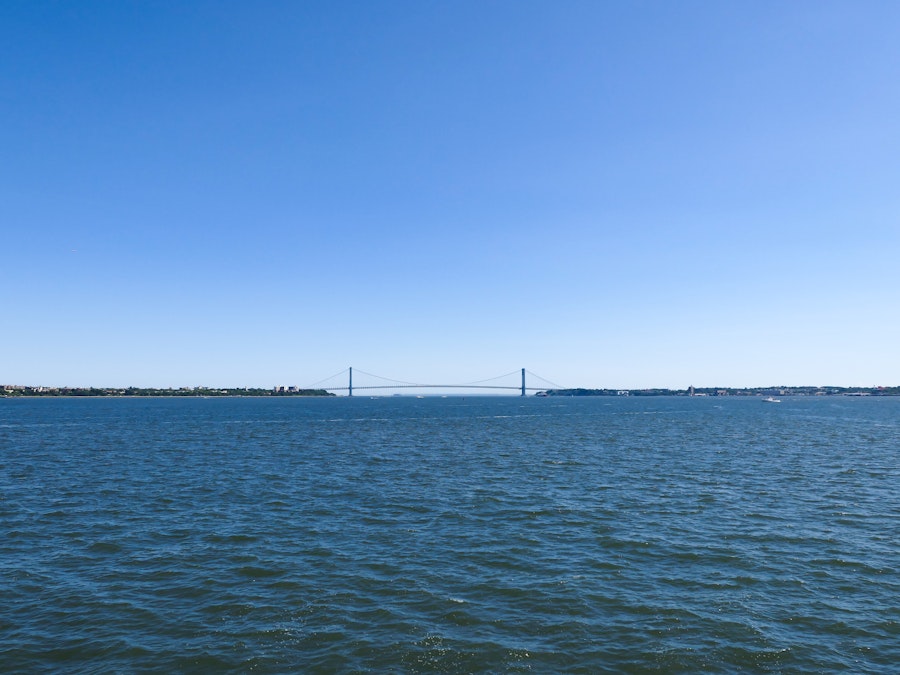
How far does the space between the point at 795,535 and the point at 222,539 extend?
32.3m

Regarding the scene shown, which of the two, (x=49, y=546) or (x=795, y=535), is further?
(x=795, y=535)

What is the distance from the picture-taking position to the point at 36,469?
51938 mm

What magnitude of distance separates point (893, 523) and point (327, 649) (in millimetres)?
35322

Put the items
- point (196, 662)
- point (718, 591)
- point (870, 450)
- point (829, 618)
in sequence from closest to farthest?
1. point (196, 662)
2. point (829, 618)
3. point (718, 591)
4. point (870, 450)

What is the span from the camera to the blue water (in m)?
17.3

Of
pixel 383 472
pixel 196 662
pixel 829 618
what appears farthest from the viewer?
pixel 383 472

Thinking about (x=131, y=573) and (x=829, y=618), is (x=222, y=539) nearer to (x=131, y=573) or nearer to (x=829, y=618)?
(x=131, y=573)

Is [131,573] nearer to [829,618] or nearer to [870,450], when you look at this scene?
[829,618]

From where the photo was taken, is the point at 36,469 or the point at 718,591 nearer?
the point at 718,591

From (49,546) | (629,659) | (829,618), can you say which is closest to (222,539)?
(49,546)

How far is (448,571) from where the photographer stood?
79.7 ft

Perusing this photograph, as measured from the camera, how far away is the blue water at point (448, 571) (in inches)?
683

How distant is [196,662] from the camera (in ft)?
54.6

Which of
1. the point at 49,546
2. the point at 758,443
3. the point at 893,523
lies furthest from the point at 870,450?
the point at 49,546
